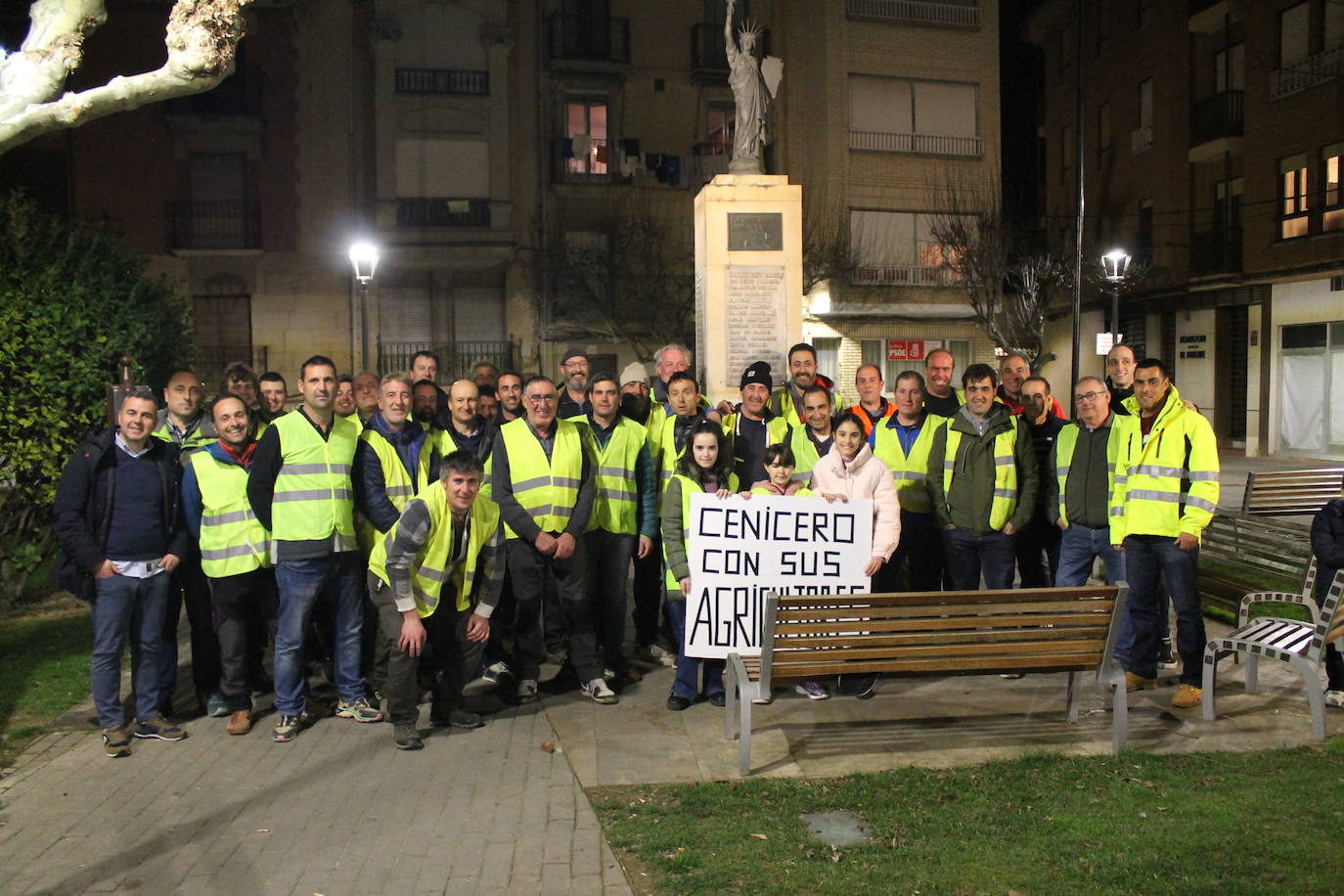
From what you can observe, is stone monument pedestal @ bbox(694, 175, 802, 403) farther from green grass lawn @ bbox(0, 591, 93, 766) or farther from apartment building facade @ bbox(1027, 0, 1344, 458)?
apartment building facade @ bbox(1027, 0, 1344, 458)

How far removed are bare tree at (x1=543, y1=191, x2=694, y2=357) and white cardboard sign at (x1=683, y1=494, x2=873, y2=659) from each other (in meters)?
25.3

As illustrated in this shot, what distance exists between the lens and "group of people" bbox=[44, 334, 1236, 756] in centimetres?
598

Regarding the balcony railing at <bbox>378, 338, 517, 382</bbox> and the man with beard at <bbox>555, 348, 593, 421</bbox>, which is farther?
the balcony railing at <bbox>378, 338, 517, 382</bbox>

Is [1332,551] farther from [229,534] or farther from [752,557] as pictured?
[229,534]

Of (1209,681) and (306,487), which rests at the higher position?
(306,487)

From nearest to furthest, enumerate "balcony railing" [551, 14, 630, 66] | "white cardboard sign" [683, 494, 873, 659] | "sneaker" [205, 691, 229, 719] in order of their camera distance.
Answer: "white cardboard sign" [683, 494, 873, 659]
"sneaker" [205, 691, 229, 719]
"balcony railing" [551, 14, 630, 66]

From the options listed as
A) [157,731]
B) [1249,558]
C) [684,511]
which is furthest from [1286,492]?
[157,731]

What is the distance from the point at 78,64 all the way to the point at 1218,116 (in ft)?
99.5

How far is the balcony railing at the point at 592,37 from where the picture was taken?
3288 centimetres

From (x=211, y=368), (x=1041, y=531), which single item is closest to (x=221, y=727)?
(x=1041, y=531)

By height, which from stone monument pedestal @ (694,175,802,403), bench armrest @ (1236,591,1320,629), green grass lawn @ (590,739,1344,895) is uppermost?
stone monument pedestal @ (694,175,802,403)

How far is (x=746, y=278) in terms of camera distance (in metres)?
12.4

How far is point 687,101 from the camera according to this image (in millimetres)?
33969

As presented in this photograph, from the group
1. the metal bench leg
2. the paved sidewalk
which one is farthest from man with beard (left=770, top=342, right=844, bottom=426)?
the paved sidewalk
